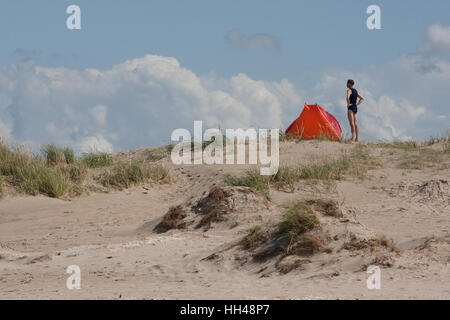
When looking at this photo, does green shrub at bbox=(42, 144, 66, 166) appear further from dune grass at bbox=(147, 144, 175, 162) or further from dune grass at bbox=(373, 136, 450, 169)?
dune grass at bbox=(373, 136, 450, 169)

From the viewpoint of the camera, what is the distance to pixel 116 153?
64.1 feet

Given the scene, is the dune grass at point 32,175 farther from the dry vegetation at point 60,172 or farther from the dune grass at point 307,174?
the dune grass at point 307,174

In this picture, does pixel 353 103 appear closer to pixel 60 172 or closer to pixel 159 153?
pixel 159 153

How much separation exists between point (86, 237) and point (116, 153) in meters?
8.67

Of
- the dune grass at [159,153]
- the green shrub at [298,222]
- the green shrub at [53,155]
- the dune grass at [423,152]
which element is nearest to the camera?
the green shrub at [298,222]

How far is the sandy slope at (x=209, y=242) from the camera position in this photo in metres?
6.93

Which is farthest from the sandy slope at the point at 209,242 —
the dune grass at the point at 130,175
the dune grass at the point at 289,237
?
the dune grass at the point at 130,175

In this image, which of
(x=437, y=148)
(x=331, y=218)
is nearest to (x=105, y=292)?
(x=331, y=218)

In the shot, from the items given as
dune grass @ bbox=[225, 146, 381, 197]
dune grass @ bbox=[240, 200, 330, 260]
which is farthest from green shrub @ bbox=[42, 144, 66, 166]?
dune grass @ bbox=[240, 200, 330, 260]

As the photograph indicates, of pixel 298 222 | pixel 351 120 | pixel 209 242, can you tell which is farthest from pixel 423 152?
pixel 298 222

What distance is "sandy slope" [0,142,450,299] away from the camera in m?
6.93

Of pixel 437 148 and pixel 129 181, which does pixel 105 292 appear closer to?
pixel 129 181
